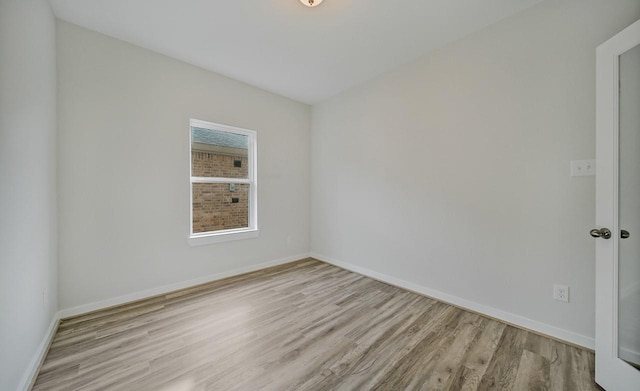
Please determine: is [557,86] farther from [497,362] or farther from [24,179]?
[24,179]

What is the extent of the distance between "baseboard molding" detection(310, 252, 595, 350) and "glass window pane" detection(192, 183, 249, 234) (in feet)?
6.39

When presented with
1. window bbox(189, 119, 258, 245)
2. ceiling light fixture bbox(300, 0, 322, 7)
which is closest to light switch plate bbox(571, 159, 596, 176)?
ceiling light fixture bbox(300, 0, 322, 7)

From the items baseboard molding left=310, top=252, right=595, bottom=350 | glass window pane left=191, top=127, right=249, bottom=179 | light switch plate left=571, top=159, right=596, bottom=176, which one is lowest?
baseboard molding left=310, top=252, right=595, bottom=350

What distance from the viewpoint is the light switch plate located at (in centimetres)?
172

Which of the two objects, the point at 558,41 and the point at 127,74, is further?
the point at 127,74

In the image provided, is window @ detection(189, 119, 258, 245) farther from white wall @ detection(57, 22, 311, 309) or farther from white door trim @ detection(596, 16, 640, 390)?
white door trim @ detection(596, 16, 640, 390)

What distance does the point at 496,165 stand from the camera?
7.11ft

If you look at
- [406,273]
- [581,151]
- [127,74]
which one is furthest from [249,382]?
[127,74]

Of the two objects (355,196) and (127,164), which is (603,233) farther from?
(127,164)

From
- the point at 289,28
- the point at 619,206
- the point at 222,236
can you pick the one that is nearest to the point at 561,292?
the point at 619,206

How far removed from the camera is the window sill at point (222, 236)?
288 centimetres

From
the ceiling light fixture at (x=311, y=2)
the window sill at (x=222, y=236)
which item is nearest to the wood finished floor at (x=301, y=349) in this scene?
the window sill at (x=222, y=236)

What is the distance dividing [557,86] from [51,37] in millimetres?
4153

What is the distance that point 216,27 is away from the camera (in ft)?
7.22
